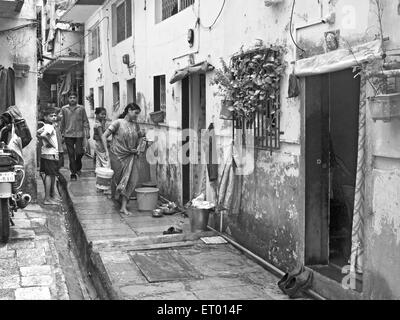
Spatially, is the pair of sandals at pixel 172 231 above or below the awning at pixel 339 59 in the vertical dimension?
below

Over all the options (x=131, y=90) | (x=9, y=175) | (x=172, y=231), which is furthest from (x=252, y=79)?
(x=131, y=90)

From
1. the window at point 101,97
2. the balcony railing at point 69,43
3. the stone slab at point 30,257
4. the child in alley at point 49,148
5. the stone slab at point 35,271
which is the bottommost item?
the stone slab at point 35,271

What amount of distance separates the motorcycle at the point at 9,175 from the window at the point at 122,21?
5.32 m

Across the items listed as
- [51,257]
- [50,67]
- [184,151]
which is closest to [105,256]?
[51,257]

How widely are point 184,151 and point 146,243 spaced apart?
2.73 m

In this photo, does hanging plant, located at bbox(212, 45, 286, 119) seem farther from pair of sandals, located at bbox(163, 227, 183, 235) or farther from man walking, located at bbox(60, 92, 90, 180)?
man walking, located at bbox(60, 92, 90, 180)

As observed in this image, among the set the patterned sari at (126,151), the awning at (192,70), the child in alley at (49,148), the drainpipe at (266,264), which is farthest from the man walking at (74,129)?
the drainpipe at (266,264)

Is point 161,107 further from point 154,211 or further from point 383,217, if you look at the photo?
point 383,217

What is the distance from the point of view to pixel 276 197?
596cm

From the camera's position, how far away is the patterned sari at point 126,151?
9.39 meters

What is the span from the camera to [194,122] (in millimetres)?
9258

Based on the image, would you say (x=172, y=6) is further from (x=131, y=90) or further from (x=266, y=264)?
(x=266, y=264)

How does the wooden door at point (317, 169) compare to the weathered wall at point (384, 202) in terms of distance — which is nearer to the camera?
the weathered wall at point (384, 202)

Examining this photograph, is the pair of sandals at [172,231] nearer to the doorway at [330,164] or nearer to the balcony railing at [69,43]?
the doorway at [330,164]
